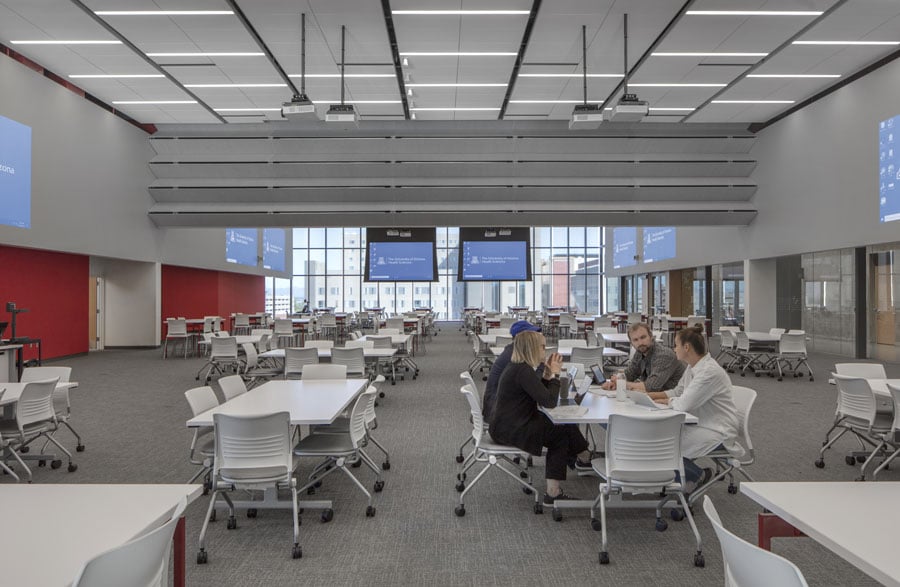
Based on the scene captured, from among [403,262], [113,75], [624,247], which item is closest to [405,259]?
[403,262]

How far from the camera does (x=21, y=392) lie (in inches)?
159

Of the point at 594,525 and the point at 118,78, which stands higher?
the point at 118,78

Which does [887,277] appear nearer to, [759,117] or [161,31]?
[759,117]

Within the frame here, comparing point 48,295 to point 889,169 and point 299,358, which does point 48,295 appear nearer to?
point 299,358

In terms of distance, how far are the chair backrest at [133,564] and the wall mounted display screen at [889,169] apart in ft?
39.9

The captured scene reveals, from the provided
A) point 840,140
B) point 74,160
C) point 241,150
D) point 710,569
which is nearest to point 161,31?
point 74,160

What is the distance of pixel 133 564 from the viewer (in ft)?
4.53

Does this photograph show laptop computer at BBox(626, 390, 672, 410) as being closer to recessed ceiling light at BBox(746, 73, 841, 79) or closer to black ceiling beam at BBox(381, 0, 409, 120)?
black ceiling beam at BBox(381, 0, 409, 120)

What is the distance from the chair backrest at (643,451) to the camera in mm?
2898

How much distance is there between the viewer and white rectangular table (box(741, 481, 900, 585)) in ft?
4.84

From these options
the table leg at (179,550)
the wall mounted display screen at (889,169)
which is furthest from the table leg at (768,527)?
the wall mounted display screen at (889,169)

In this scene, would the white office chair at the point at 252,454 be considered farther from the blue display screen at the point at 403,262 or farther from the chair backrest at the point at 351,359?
the blue display screen at the point at 403,262

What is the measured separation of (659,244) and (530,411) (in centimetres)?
1695

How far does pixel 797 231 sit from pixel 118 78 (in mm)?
15218
